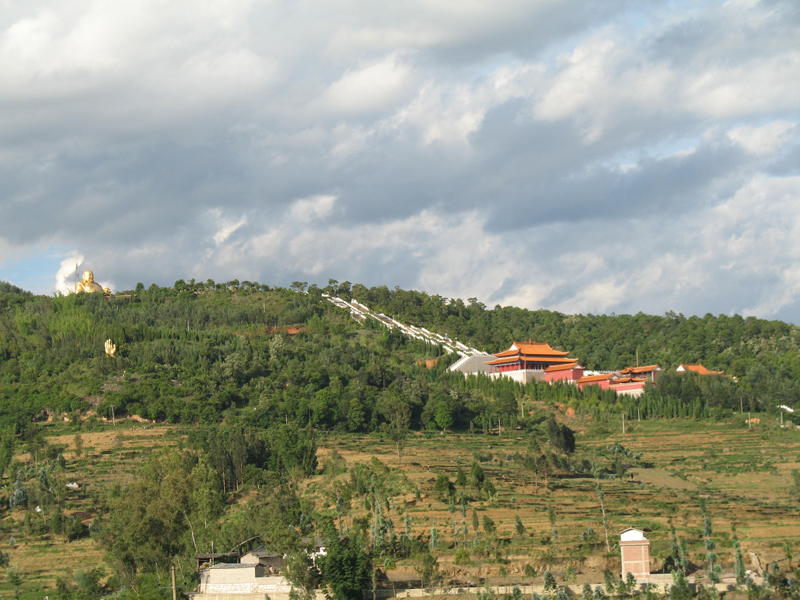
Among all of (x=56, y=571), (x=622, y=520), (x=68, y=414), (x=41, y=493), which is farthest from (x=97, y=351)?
(x=622, y=520)

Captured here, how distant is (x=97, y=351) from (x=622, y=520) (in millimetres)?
44170

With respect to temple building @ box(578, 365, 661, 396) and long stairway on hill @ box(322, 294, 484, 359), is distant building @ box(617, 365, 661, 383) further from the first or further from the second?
long stairway on hill @ box(322, 294, 484, 359)

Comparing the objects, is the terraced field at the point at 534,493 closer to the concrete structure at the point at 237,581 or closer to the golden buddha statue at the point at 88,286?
the concrete structure at the point at 237,581

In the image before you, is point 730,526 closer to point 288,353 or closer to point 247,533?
point 247,533

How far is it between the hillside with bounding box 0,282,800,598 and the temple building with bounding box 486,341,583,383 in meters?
3.29

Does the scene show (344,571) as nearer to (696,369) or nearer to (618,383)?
(618,383)

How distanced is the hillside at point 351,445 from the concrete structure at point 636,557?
2.04 metres

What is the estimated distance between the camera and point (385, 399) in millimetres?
58156

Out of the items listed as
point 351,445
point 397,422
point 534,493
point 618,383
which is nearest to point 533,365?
point 618,383

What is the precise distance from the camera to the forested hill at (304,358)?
191ft

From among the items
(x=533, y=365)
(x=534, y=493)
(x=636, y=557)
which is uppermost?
(x=533, y=365)

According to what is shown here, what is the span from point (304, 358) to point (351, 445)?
18.8 metres

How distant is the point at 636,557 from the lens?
28.7 m

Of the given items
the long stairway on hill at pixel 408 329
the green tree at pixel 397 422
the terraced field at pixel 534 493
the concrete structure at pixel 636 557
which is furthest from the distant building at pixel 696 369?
the concrete structure at pixel 636 557
